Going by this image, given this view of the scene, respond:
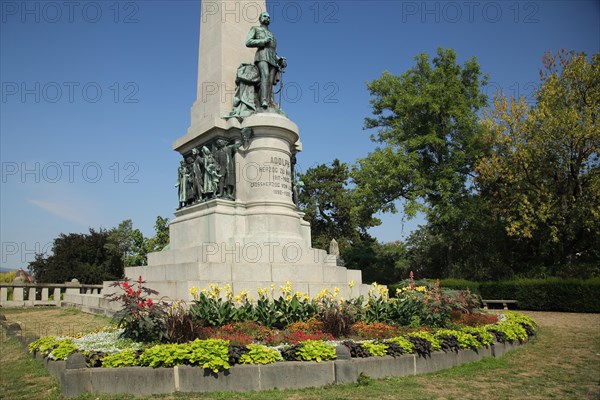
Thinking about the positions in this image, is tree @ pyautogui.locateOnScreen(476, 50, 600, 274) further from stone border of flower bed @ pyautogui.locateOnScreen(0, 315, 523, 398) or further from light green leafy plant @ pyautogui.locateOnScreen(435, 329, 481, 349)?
stone border of flower bed @ pyautogui.locateOnScreen(0, 315, 523, 398)

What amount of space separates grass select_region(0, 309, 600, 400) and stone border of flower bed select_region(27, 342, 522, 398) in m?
0.14

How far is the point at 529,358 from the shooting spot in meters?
9.50

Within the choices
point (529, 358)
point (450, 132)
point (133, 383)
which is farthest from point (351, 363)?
point (450, 132)

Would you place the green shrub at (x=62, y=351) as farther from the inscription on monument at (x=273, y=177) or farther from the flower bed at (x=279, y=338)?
the inscription on monument at (x=273, y=177)

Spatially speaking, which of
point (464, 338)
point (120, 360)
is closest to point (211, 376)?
point (120, 360)

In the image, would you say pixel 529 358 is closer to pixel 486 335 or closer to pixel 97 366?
pixel 486 335

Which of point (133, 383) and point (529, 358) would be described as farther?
point (529, 358)

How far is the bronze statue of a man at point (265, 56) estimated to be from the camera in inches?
642

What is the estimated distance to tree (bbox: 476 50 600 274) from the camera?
23406mm

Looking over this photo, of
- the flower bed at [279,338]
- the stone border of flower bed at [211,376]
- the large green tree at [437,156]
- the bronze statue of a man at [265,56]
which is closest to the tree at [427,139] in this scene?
the large green tree at [437,156]

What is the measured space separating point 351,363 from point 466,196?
955 inches

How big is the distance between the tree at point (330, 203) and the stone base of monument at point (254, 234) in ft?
103

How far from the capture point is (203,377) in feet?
21.8

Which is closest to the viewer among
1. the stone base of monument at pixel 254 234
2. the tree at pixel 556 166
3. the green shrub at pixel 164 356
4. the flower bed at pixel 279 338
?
the green shrub at pixel 164 356
